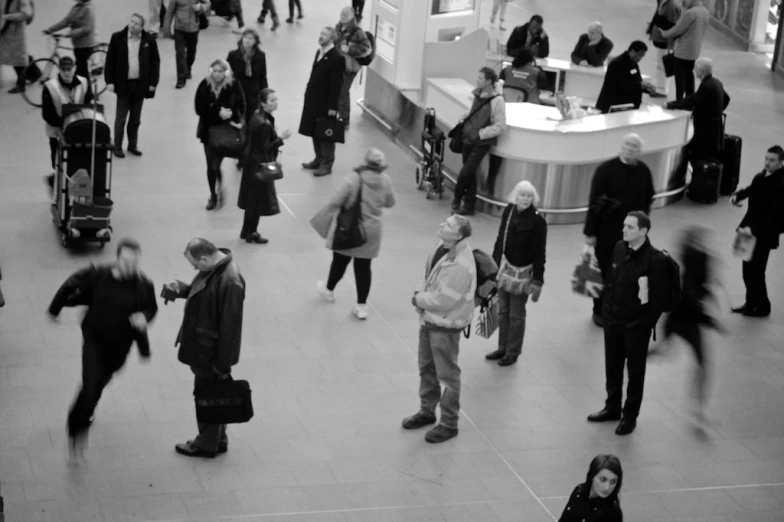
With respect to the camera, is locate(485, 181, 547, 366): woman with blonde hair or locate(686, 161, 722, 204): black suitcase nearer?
locate(485, 181, 547, 366): woman with blonde hair

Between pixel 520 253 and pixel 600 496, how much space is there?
352 centimetres

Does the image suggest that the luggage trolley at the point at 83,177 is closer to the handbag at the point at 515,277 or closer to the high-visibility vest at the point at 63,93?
the high-visibility vest at the point at 63,93

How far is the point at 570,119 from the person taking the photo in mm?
13984

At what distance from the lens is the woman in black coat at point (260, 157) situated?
1205cm

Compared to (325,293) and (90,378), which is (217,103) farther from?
(90,378)

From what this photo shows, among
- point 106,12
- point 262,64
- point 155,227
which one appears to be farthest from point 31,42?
point 155,227

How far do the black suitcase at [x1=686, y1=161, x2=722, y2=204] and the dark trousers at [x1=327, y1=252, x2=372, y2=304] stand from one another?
5795mm

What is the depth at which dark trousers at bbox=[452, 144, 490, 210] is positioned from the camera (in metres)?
13.7

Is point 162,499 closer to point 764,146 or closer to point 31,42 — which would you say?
point 764,146

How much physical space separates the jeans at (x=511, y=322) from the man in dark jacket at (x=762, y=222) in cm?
270

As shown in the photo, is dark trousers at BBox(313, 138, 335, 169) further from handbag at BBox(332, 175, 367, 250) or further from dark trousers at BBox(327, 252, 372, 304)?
handbag at BBox(332, 175, 367, 250)

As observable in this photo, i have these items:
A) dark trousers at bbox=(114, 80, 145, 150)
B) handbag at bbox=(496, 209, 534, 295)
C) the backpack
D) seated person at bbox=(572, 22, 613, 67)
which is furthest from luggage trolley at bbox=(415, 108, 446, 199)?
seated person at bbox=(572, 22, 613, 67)

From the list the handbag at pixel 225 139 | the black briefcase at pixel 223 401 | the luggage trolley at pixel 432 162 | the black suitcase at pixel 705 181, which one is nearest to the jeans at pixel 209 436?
the black briefcase at pixel 223 401

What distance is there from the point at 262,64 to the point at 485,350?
19.0 feet
